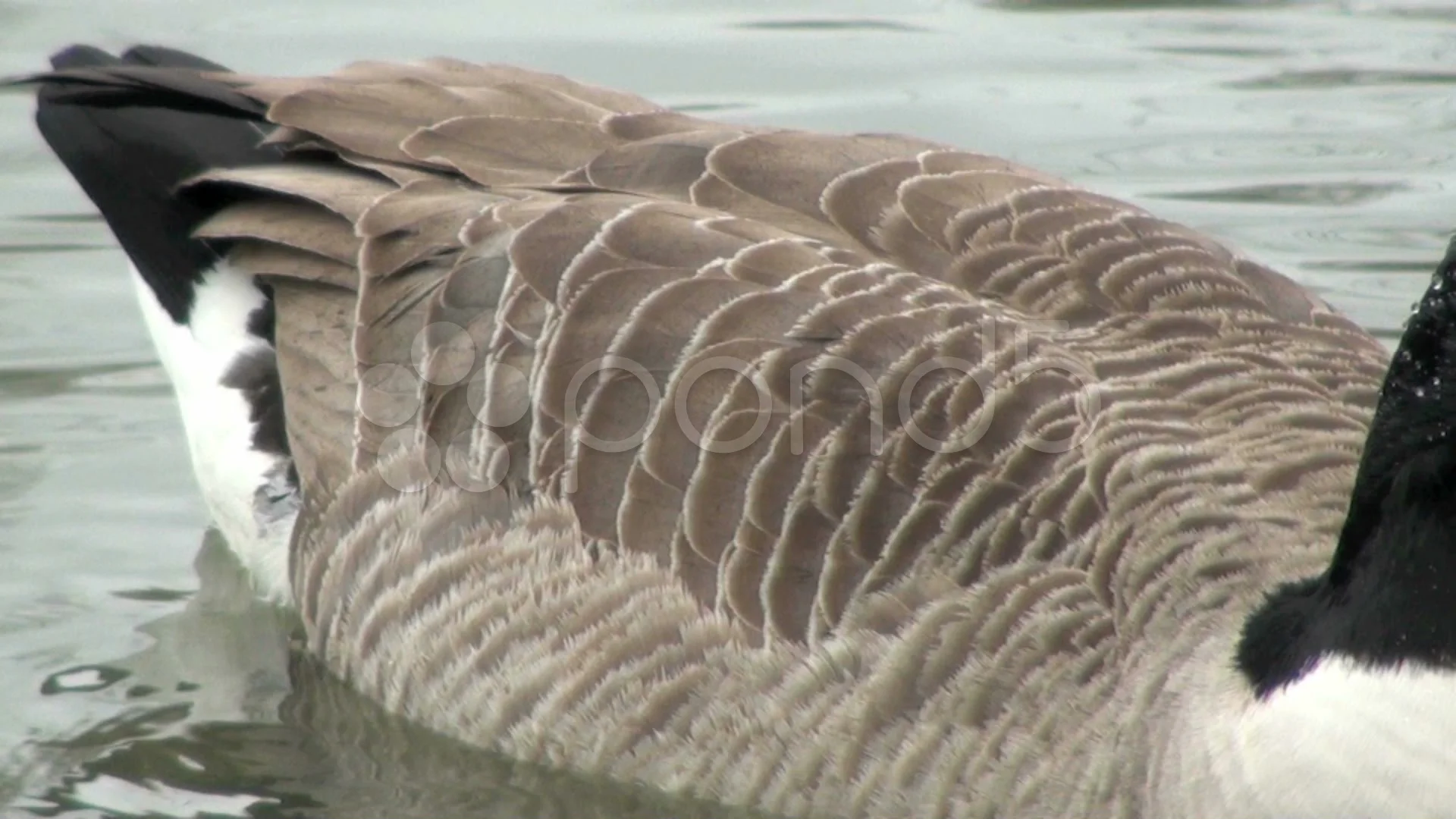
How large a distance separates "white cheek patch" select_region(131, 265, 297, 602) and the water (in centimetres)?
28

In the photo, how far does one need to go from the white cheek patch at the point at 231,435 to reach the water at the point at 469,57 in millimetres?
276

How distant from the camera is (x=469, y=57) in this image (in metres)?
10.4

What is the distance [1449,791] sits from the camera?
4.44 metres

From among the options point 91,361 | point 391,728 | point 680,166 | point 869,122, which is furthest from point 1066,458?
point 869,122

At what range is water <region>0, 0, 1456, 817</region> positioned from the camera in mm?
6094

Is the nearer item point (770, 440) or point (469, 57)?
point (770, 440)

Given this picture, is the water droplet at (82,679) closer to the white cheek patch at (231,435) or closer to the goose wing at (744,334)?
the white cheek patch at (231,435)

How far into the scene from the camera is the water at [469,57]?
6094mm

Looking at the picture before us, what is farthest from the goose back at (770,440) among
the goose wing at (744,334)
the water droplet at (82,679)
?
the water droplet at (82,679)

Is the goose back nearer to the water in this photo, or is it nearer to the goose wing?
the goose wing

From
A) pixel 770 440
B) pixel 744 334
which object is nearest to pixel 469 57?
pixel 744 334

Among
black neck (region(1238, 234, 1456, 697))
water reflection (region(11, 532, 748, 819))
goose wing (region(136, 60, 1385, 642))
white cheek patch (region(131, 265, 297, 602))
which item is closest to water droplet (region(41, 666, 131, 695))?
water reflection (region(11, 532, 748, 819))

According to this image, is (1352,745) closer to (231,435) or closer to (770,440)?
(770,440)

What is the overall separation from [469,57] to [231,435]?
3963 mm
